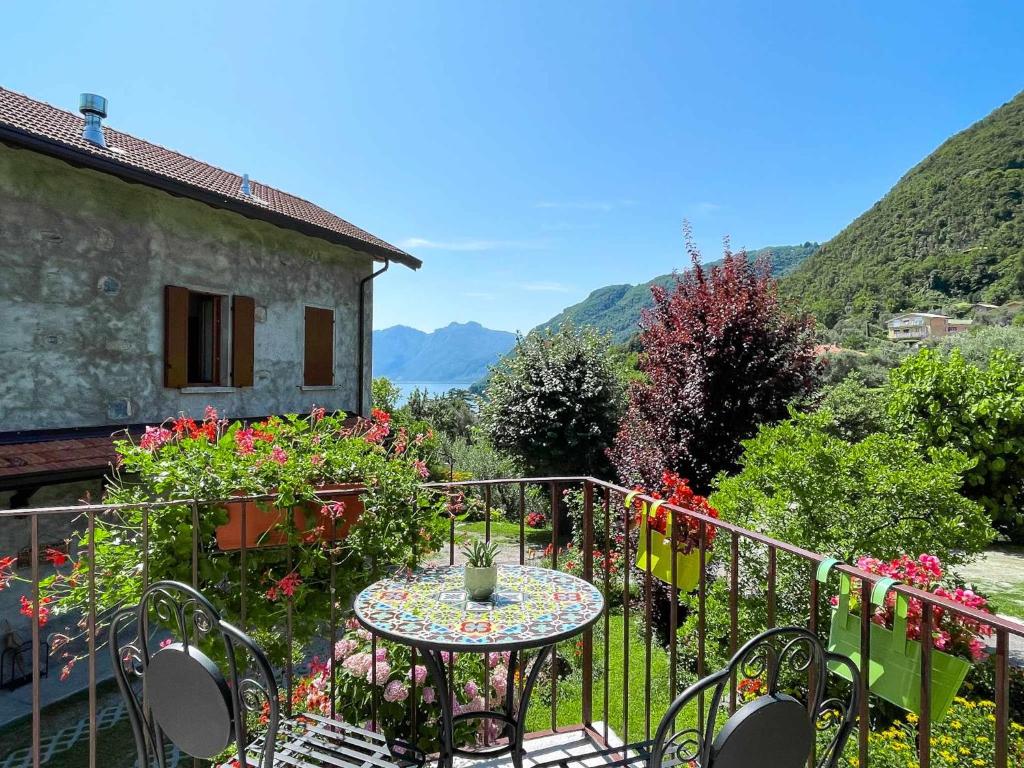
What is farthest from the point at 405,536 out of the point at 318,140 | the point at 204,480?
the point at 318,140

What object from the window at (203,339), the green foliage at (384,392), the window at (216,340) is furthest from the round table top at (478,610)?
the green foliage at (384,392)

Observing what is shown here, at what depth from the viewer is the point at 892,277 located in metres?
44.1

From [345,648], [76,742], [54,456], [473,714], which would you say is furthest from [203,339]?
[473,714]

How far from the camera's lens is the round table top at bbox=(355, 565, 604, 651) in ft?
5.21

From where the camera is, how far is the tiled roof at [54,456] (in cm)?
518

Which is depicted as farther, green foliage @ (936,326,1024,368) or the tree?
green foliage @ (936,326,1024,368)

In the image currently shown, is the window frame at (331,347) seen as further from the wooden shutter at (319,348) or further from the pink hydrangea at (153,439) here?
the pink hydrangea at (153,439)

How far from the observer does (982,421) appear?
852cm

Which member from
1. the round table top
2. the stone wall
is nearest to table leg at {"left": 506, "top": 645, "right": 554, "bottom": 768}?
the round table top

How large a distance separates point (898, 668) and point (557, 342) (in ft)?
37.1

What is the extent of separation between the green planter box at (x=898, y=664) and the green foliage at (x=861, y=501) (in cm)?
262

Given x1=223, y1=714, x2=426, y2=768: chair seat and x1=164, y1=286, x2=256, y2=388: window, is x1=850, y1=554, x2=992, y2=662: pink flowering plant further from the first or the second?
x1=164, y1=286, x2=256, y2=388: window

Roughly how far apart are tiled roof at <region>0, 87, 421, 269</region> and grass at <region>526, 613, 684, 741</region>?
672 centimetres

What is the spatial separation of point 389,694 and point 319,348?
25.7ft
